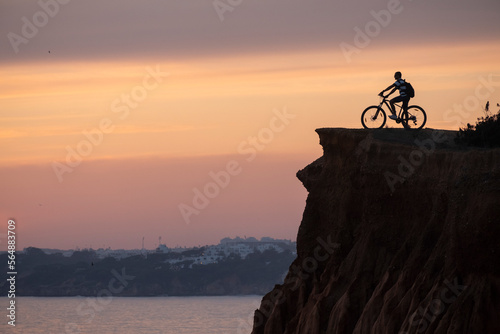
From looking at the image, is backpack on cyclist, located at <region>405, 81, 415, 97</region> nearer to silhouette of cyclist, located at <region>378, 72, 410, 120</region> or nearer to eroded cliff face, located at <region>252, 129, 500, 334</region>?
silhouette of cyclist, located at <region>378, 72, 410, 120</region>

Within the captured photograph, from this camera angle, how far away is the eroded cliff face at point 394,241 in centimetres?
3148

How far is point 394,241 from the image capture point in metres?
38.4

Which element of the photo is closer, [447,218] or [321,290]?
[447,218]

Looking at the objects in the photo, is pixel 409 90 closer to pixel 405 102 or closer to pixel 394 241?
pixel 405 102

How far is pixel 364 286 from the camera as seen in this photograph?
38.5 meters

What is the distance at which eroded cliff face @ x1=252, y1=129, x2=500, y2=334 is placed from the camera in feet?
103

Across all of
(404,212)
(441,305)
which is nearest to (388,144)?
(404,212)

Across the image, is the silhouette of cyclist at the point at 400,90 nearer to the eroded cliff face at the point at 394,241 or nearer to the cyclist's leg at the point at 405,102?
the cyclist's leg at the point at 405,102

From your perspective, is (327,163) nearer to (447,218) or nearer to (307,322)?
(307,322)

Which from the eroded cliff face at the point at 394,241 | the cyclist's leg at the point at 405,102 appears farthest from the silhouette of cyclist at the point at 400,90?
the eroded cliff face at the point at 394,241

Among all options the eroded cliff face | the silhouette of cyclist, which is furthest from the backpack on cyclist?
the eroded cliff face

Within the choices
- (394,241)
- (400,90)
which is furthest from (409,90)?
(394,241)

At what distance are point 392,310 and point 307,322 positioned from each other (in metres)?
5.97

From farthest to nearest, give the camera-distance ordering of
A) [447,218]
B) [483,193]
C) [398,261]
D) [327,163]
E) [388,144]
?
1. [327,163]
2. [388,144]
3. [398,261]
4. [447,218]
5. [483,193]
